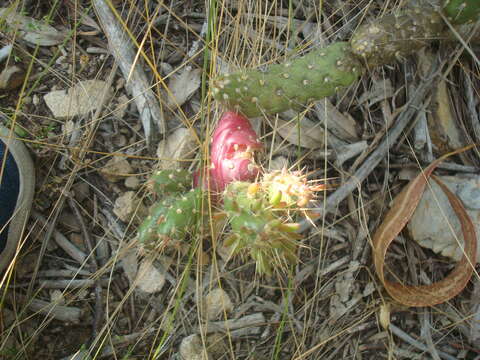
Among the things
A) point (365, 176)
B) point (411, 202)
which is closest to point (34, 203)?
point (365, 176)

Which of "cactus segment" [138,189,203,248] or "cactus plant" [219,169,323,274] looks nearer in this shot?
"cactus plant" [219,169,323,274]

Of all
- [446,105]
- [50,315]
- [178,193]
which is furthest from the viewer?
[446,105]

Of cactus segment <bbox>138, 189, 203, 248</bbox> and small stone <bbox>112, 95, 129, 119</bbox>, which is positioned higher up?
small stone <bbox>112, 95, 129, 119</bbox>

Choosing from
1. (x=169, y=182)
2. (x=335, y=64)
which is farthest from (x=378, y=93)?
(x=169, y=182)

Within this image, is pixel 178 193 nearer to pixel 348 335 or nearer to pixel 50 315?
pixel 50 315

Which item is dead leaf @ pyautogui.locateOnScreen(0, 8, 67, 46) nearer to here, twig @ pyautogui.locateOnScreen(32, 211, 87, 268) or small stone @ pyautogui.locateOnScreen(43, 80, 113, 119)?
small stone @ pyautogui.locateOnScreen(43, 80, 113, 119)

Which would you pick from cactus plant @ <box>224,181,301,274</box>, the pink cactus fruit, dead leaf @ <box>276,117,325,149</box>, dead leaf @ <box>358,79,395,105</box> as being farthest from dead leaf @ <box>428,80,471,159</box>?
cactus plant @ <box>224,181,301,274</box>
